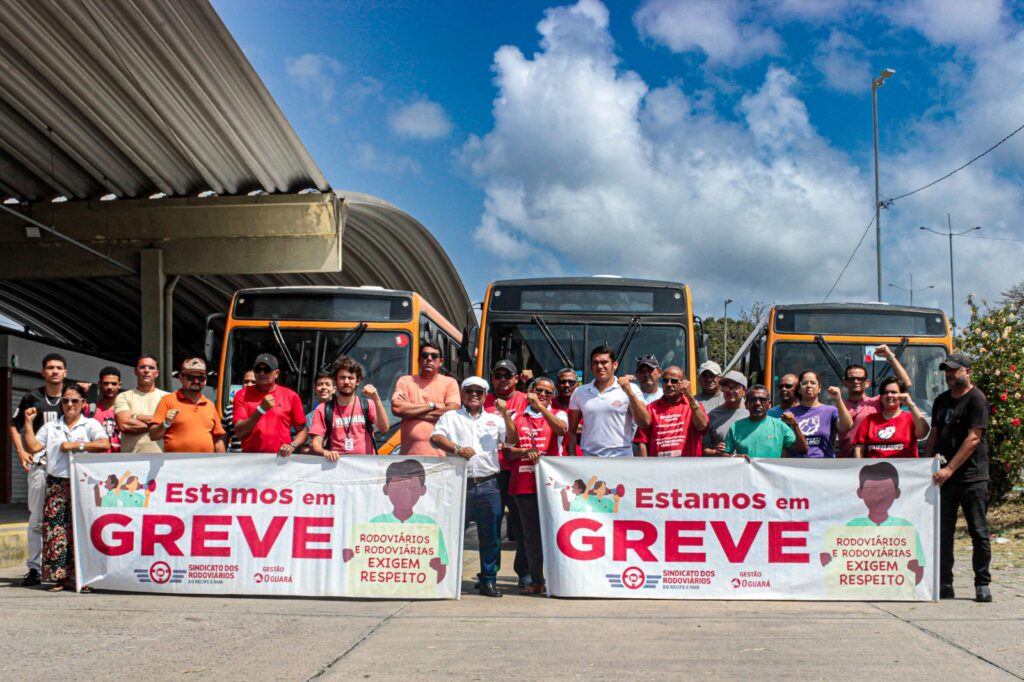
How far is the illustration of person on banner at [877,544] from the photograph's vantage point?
8.31m

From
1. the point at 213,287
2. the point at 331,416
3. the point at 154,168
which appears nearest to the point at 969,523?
the point at 331,416

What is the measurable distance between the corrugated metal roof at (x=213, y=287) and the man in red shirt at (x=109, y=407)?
15.3m

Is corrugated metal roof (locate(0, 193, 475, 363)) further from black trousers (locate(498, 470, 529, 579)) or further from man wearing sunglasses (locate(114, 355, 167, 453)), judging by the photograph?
black trousers (locate(498, 470, 529, 579))

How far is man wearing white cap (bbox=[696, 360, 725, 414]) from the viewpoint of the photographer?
10.2 metres

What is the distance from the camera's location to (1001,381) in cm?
1430

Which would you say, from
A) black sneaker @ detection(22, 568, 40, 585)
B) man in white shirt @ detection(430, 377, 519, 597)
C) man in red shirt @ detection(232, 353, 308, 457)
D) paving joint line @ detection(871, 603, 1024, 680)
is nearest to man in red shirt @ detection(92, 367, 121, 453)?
man in red shirt @ detection(232, 353, 308, 457)

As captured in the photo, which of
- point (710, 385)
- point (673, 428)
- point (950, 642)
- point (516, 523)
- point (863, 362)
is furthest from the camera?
point (863, 362)

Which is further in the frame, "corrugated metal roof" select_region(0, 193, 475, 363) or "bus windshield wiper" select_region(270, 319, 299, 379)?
"corrugated metal roof" select_region(0, 193, 475, 363)

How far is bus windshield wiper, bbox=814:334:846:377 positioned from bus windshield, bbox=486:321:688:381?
2.00 meters

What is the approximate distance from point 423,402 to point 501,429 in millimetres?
861

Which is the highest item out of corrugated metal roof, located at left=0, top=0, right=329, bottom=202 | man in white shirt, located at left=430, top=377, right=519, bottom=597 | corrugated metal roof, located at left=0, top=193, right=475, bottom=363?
corrugated metal roof, located at left=0, top=0, right=329, bottom=202

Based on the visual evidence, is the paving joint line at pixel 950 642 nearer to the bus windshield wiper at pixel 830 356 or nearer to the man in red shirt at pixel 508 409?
the man in red shirt at pixel 508 409

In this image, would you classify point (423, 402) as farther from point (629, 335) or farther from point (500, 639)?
point (629, 335)

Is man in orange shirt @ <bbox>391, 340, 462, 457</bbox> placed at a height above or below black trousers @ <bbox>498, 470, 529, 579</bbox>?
above
